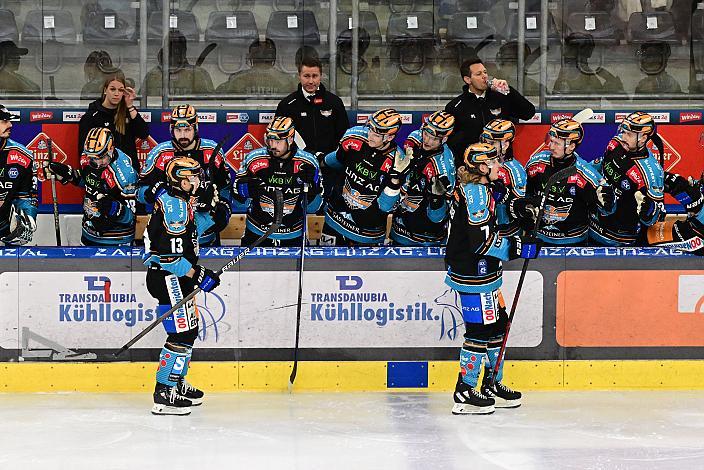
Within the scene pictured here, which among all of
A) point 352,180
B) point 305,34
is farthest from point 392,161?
point 305,34

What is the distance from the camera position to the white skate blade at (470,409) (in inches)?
287

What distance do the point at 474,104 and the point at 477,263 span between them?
6.38ft

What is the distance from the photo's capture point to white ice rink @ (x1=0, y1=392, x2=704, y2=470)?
6.27 m

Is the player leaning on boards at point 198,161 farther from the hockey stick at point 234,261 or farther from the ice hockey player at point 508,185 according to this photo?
the ice hockey player at point 508,185

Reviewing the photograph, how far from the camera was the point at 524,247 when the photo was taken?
289 inches

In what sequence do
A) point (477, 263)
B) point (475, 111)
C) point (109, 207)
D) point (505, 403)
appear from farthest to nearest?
point (475, 111)
point (109, 207)
point (505, 403)
point (477, 263)

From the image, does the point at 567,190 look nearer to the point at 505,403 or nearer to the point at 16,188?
the point at 505,403

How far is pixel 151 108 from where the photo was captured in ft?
31.0

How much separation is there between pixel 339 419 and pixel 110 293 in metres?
1.75

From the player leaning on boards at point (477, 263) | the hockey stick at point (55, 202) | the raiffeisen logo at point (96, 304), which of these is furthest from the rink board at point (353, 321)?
the hockey stick at point (55, 202)

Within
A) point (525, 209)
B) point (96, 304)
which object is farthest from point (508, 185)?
point (96, 304)

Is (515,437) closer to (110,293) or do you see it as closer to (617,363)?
(617,363)

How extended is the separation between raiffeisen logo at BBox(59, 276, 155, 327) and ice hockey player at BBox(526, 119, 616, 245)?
2853 millimetres

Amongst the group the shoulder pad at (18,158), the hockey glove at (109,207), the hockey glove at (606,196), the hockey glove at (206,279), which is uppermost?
the shoulder pad at (18,158)
